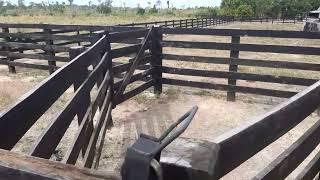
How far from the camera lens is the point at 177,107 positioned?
7.30 meters

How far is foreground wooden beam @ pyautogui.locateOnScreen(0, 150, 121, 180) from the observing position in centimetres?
116

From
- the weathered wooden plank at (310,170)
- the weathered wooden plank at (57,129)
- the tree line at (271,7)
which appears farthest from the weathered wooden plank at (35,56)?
the tree line at (271,7)

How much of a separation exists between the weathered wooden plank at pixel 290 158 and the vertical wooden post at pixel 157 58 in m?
5.07

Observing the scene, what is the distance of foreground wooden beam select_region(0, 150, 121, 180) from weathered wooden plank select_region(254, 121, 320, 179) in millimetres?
992

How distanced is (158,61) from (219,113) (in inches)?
71.0

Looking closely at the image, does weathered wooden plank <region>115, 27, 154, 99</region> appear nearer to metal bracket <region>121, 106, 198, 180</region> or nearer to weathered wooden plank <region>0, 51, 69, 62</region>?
weathered wooden plank <region>0, 51, 69, 62</region>

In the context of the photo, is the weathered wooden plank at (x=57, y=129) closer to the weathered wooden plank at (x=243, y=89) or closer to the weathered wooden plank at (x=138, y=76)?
the weathered wooden plank at (x=138, y=76)

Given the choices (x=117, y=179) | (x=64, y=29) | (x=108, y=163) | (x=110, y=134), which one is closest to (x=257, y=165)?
(x=108, y=163)

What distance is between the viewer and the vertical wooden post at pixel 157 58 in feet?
25.2

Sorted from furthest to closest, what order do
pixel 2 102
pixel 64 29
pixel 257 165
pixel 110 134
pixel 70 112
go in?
pixel 64 29, pixel 2 102, pixel 110 134, pixel 257 165, pixel 70 112

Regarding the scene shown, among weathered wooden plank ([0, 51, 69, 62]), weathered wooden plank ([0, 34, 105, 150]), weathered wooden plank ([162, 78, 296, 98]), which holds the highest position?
weathered wooden plank ([0, 34, 105, 150])

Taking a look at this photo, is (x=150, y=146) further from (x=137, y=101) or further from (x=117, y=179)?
(x=137, y=101)

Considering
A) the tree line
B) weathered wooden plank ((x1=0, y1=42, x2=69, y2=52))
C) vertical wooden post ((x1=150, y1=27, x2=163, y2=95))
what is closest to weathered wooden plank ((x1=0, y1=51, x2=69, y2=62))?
weathered wooden plank ((x1=0, y1=42, x2=69, y2=52))

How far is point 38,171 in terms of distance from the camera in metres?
1.17
